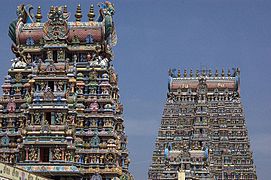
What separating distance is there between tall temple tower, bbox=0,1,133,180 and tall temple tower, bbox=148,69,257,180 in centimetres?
4098

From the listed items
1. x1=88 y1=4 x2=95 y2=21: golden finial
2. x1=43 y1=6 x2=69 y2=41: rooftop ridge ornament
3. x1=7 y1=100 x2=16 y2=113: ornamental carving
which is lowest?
x1=7 y1=100 x2=16 y2=113: ornamental carving

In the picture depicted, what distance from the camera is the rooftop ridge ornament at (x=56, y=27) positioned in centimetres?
6888

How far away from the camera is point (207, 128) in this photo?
4486 inches

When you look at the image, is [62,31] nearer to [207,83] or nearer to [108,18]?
[108,18]

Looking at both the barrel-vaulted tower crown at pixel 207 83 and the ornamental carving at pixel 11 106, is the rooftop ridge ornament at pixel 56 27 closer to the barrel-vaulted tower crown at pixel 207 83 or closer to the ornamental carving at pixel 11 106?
the ornamental carving at pixel 11 106

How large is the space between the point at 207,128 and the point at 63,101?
175 feet

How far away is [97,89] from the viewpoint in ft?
226

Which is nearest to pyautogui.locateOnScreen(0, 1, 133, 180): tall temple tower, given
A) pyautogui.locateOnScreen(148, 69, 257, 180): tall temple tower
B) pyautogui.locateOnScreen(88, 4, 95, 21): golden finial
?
pyautogui.locateOnScreen(88, 4, 95, 21): golden finial

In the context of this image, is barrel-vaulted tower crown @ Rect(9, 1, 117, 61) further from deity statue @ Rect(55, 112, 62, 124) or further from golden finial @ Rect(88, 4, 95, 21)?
deity statue @ Rect(55, 112, 62, 124)

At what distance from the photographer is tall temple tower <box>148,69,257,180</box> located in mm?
112625

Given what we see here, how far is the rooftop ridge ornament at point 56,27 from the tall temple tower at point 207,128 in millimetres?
45527

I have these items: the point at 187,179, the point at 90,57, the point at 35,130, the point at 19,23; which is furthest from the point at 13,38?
the point at 187,179

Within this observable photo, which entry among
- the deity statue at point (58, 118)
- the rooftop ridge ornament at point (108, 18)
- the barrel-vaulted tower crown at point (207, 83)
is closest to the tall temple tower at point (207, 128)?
the barrel-vaulted tower crown at point (207, 83)

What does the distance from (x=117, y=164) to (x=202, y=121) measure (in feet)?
162
